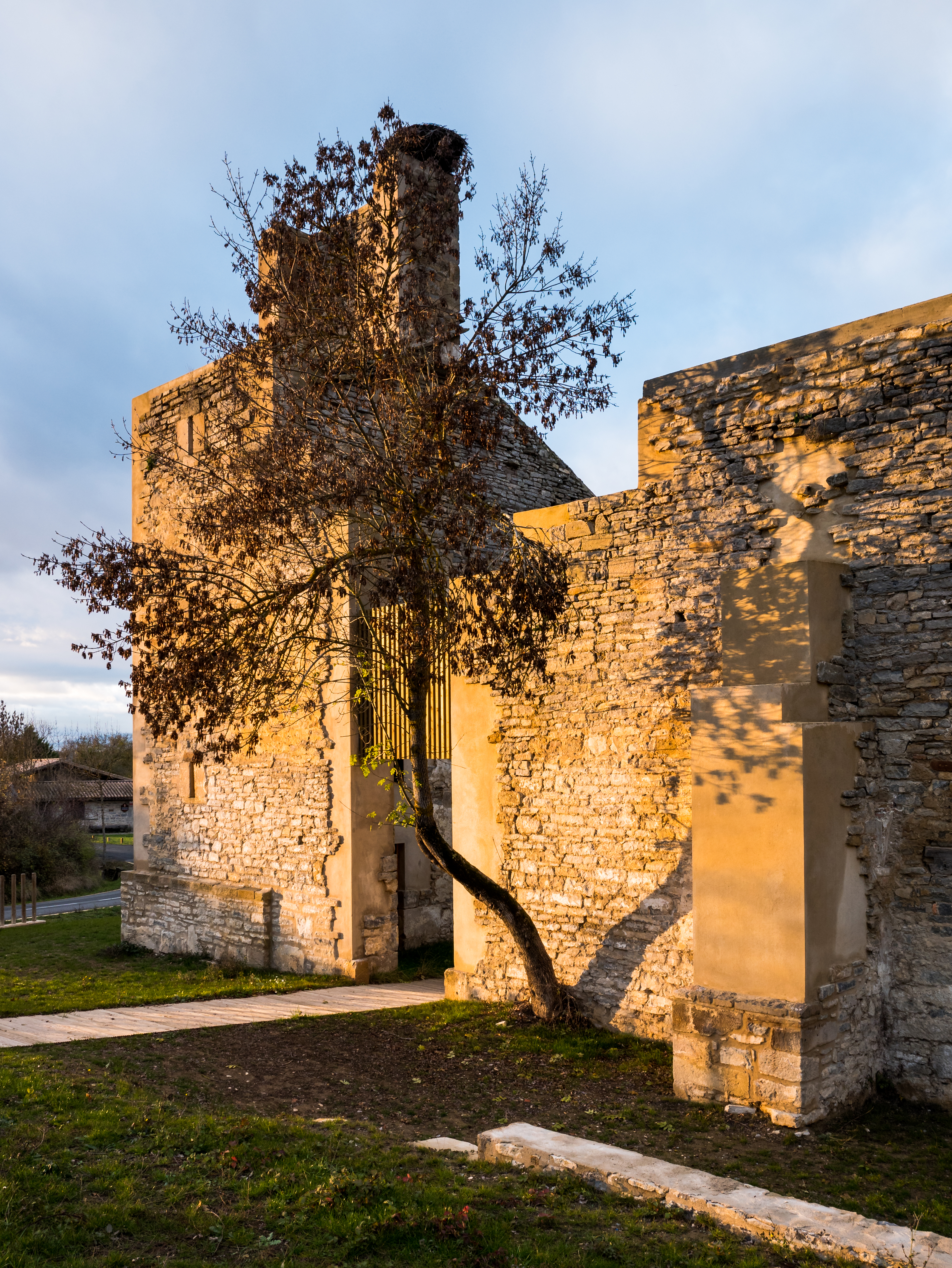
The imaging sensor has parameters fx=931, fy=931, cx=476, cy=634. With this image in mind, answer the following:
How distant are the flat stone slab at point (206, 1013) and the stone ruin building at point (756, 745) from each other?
3.39 ft

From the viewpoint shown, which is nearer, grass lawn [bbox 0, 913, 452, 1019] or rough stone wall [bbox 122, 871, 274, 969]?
grass lawn [bbox 0, 913, 452, 1019]

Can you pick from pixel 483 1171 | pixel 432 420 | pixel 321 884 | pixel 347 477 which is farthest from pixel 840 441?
pixel 321 884

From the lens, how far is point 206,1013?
9.25m

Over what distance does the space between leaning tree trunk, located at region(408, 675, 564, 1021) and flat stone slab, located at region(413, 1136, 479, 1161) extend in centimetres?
273

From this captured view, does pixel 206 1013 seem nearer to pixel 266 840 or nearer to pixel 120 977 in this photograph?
pixel 266 840

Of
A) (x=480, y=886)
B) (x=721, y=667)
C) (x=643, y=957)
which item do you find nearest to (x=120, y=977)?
(x=480, y=886)

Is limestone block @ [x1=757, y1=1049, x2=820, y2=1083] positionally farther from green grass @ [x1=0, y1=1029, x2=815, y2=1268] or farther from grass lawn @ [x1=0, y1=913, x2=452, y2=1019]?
grass lawn @ [x1=0, y1=913, x2=452, y2=1019]

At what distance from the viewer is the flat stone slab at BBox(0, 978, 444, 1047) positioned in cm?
816

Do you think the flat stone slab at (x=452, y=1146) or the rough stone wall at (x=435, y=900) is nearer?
the flat stone slab at (x=452, y=1146)

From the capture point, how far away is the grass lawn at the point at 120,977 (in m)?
10.3

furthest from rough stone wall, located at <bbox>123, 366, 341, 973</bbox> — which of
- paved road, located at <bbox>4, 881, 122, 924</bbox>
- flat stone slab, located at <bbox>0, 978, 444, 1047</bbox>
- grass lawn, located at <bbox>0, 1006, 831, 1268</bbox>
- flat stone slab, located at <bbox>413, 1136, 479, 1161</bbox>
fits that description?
paved road, located at <bbox>4, 881, 122, 924</bbox>

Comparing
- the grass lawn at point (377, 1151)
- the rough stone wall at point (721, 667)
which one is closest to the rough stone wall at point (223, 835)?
the rough stone wall at point (721, 667)

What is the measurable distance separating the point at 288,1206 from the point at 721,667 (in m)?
4.77

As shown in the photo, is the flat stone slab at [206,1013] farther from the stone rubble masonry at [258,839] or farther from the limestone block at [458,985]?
the stone rubble masonry at [258,839]
